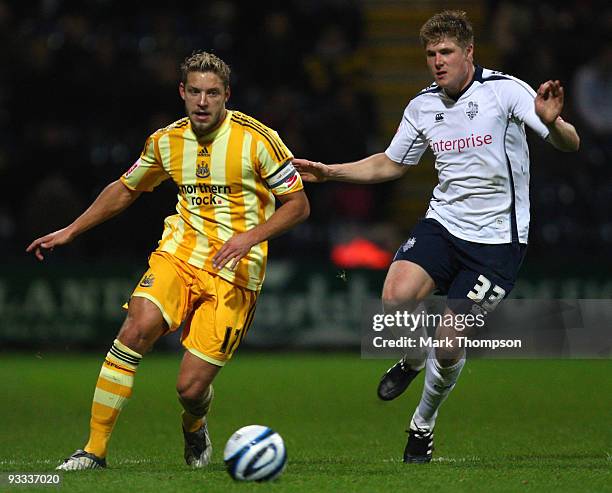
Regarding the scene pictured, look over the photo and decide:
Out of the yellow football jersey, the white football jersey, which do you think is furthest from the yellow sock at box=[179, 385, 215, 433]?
the white football jersey

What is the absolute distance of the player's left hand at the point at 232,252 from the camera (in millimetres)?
6352

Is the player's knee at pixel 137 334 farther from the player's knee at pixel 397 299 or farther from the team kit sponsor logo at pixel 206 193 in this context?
the player's knee at pixel 397 299

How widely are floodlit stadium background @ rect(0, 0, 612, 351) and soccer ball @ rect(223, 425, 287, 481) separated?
26.3 ft

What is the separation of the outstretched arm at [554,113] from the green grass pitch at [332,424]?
1.72 m

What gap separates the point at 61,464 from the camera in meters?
6.63

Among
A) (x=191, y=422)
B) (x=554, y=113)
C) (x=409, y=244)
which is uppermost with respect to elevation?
(x=554, y=113)

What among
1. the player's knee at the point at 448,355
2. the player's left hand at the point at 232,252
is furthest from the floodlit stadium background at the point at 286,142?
the player's left hand at the point at 232,252

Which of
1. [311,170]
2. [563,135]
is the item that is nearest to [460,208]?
[563,135]

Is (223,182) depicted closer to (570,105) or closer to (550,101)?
(550,101)

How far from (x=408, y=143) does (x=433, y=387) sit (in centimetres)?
143

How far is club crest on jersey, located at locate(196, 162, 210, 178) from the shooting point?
22.1 ft

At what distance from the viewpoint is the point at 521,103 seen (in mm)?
6758

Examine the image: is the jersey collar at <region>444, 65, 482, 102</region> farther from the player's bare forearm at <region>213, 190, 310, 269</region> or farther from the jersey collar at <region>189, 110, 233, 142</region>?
the jersey collar at <region>189, 110, 233, 142</region>

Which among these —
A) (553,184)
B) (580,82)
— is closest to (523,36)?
(580,82)
